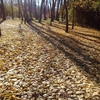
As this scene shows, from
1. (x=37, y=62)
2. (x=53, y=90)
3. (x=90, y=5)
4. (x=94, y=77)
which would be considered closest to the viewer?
Result: (x=53, y=90)

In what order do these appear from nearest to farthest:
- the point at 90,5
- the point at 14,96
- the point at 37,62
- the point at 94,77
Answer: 1. the point at 14,96
2. the point at 94,77
3. the point at 37,62
4. the point at 90,5

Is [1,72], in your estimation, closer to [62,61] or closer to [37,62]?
[37,62]

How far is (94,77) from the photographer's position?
606 cm

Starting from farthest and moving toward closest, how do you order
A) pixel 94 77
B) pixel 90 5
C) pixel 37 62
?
pixel 90 5 < pixel 37 62 < pixel 94 77

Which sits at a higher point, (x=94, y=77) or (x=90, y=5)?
(x=90, y=5)

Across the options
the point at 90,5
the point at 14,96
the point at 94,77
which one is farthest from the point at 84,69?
the point at 90,5

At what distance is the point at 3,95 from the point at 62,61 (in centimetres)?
367

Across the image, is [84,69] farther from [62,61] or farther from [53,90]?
[53,90]

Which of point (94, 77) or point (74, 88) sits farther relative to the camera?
point (94, 77)

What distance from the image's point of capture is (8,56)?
8.05 meters

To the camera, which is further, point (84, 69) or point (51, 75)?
point (84, 69)

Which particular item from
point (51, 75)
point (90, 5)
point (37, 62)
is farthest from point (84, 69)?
point (90, 5)

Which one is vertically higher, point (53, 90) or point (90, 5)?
point (90, 5)

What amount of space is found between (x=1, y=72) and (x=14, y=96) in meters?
1.79
